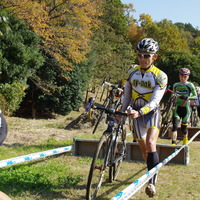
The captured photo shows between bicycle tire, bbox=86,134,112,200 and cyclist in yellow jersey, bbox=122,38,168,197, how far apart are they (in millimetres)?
613

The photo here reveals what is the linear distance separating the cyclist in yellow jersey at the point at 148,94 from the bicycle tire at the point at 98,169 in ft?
2.01

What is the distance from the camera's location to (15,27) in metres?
21.5

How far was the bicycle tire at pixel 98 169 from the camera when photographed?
4.57 metres

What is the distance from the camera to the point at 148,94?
18.0ft

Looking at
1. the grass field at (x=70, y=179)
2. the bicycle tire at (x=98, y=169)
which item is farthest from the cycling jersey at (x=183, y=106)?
the bicycle tire at (x=98, y=169)

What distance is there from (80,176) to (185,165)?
8.24 ft

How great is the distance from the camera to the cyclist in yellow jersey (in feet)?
17.0

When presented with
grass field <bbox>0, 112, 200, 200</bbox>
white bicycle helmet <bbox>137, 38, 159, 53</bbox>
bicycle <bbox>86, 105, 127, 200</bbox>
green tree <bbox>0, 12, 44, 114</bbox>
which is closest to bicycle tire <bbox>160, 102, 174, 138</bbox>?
grass field <bbox>0, 112, 200, 200</bbox>

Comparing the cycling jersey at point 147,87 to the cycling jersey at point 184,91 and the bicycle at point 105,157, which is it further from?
the cycling jersey at point 184,91

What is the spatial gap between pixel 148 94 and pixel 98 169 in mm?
1505

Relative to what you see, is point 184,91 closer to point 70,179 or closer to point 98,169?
point 70,179

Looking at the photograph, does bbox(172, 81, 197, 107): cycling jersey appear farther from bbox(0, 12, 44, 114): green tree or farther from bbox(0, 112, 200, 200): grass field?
bbox(0, 12, 44, 114): green tree

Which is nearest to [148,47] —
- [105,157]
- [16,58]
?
[105,157]

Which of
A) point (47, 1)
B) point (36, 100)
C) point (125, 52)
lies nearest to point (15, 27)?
point (47, 1)
